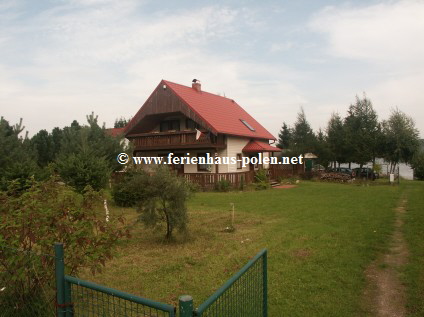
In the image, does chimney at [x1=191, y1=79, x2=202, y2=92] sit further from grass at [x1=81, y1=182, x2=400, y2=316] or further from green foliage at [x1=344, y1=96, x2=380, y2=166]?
grass at [x1=81, y1=182, x2=400, y2=316]

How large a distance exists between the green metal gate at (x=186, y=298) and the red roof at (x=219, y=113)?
689 inches

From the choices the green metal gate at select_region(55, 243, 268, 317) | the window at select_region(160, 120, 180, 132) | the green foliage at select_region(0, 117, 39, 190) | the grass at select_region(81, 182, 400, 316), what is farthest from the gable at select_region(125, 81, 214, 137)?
the green metal gate at select_region(55, 243, 268, 317)

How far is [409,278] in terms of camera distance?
5.62 m

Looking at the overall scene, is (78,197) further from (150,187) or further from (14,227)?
(150,187)

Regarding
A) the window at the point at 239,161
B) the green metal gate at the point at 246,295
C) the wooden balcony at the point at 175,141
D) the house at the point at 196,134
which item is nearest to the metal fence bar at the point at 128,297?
the green metal gate at the point at 246,295

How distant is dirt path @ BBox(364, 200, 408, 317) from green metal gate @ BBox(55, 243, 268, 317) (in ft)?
6.30

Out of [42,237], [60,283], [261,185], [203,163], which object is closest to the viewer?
[60,283]

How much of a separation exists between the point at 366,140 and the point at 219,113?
46.4ft

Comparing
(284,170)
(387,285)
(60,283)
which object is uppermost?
(284,170)

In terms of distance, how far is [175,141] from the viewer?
900 inches

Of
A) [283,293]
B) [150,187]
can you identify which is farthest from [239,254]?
[150,187]

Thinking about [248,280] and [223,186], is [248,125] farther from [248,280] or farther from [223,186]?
[248,280]

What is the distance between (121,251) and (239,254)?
265 cm

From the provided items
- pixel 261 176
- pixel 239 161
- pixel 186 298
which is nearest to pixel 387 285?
pixel 186 298
